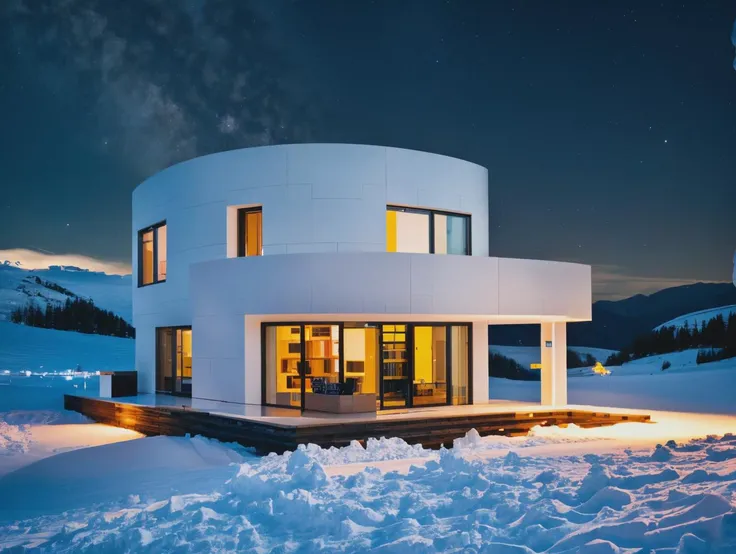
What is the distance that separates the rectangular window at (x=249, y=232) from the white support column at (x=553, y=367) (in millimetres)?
6434

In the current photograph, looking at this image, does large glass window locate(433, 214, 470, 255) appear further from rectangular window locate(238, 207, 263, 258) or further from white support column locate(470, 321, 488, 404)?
rectangular window locate(238, 207, 263, 258)

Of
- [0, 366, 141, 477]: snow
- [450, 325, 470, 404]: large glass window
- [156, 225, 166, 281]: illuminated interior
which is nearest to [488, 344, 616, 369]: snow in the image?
[0, 366, 141, 477]: snow

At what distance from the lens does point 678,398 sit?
24656mm

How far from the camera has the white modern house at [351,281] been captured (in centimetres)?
1402

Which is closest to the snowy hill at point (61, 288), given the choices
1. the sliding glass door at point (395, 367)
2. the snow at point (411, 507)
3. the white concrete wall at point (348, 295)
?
the white concrete wall at point (348, 295)

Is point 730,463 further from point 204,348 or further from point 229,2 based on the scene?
point 229,2

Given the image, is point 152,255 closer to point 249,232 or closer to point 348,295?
point 249,232

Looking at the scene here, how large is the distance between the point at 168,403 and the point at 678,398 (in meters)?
16.6

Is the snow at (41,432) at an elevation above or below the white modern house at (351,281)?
below

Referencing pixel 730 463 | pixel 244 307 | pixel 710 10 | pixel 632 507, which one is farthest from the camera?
pixel 710 10

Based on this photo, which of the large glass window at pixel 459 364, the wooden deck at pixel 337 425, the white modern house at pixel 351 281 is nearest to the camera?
the wooden deck at pixel 337 425

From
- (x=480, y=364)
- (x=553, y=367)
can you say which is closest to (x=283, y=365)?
(x=480, y=364)

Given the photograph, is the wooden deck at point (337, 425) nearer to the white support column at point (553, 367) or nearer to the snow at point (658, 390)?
the white support column at point (553, 367)

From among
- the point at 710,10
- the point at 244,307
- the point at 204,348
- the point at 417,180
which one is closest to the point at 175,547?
the point at 244,307
